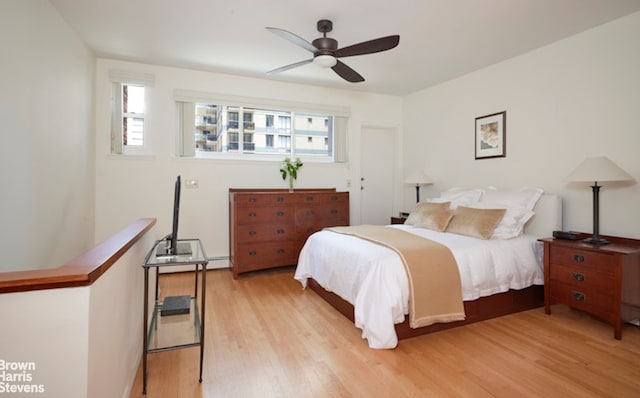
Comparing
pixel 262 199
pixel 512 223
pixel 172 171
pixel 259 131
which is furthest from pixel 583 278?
pixel 172 171

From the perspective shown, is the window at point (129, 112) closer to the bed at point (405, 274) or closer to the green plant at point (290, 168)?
the green plant at point (290, 168)

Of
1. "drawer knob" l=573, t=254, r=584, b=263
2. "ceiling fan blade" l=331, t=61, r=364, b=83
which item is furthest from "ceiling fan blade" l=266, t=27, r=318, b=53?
"drawer knob" l=573, t=254, r=584, b=263

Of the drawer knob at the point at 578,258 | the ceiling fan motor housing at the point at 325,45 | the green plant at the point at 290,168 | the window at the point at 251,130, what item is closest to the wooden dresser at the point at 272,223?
the green plant at the point at 290,168

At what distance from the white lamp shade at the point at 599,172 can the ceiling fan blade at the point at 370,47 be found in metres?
1.88

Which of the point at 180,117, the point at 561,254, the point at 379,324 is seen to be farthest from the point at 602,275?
the point at 180,117

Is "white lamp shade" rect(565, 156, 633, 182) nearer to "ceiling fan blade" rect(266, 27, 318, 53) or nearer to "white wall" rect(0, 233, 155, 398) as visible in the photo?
"ceiling fan blade" rect(266, 27, 318, 53)

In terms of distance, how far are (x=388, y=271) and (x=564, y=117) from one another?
8.27 feet

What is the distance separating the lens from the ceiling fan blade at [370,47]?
244 centimetres

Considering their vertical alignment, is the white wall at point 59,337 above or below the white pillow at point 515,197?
below

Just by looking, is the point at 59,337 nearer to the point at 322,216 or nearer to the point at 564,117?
the point at 322,216

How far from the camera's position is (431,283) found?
7.61ft

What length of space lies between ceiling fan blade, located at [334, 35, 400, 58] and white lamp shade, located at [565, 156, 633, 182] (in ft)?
6.16

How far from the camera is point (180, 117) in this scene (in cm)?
409

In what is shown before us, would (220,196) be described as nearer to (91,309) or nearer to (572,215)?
(91,309)
